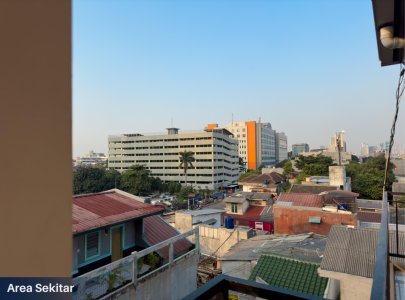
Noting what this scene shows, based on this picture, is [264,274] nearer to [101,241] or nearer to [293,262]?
[293,262]

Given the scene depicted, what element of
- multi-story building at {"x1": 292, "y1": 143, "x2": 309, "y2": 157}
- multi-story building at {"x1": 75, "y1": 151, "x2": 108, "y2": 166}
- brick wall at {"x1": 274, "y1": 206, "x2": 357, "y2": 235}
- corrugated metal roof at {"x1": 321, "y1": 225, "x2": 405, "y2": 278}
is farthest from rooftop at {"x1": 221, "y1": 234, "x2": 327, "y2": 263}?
multi-story building at {"x1": 292, "y1": 143, "x2": 309, "y2": 157}

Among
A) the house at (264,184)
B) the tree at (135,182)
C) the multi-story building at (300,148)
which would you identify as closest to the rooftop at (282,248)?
the house at (264,184)

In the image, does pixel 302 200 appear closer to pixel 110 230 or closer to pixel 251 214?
pixel 251 214

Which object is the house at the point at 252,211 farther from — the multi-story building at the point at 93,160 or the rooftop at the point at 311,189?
the multi-story building at the point at 93,160

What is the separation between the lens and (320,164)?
2092 cm

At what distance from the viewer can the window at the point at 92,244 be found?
3148 millimetres

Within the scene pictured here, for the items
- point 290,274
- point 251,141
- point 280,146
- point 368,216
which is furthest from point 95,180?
point 280,146

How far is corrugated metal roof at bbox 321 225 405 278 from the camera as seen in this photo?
11.3 ft

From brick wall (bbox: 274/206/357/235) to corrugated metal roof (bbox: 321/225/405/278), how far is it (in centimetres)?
391

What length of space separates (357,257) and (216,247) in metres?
4.46

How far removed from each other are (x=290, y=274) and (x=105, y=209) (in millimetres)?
2868

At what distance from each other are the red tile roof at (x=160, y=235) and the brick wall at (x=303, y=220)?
5.05 m

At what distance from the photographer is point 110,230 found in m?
3.42

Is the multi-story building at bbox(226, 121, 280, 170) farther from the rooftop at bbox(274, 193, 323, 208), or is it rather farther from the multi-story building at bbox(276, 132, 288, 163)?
the rooftop at bbox(274, 193, 323, 208)
